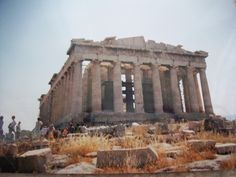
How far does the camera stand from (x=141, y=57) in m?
22.3

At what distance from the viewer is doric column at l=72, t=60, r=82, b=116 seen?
758 inches

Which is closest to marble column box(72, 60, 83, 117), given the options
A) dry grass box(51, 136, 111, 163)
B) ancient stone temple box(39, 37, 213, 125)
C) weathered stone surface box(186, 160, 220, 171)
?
ancient stone temple box(39, 37, 213, 125)

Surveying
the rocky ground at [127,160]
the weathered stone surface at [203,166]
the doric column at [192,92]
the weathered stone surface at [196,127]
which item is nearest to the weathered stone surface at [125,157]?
the rocky ground at [127,160]

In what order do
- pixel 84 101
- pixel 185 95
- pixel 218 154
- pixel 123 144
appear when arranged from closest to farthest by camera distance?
pixel 218 154 → pixel 123 144 → pixel 84 101 → pixel 185 95

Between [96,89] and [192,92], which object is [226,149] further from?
[192,92]

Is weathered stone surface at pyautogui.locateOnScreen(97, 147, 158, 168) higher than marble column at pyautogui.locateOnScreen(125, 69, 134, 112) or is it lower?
lower

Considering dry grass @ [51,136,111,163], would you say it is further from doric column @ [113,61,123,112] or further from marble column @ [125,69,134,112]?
marble column @ [125,69,134,112]

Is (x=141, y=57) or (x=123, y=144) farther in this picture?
(x=141, y=57)

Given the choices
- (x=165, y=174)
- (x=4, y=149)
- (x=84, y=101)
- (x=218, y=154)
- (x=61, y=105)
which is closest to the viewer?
(x=165, y=174)

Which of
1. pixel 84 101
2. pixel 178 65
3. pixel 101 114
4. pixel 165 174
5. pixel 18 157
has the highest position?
pixel 178 65

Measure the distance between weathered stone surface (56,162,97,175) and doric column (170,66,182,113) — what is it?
19217 mm

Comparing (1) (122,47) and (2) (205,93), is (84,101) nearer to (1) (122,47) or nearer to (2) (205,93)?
(1) (122,47)

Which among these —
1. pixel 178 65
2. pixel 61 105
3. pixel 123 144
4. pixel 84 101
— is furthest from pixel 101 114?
pixel 123 144

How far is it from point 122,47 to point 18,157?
18349 mm
